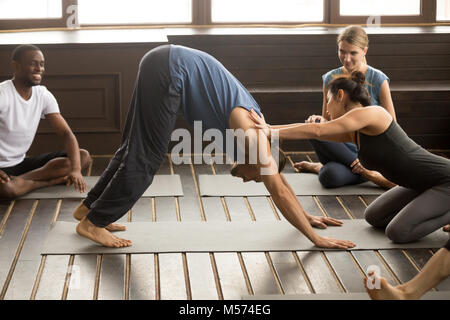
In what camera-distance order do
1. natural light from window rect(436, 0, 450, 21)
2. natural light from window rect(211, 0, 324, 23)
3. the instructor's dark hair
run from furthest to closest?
natural light from window rect(436, 0, 450, 21), natural light from window rect(211, 0, 324, 23), the instructor's dark hair

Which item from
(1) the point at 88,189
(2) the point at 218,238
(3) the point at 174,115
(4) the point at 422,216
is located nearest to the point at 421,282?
(4) the point at 422,216

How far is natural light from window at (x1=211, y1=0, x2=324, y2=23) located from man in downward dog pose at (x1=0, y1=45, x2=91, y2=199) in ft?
6.80

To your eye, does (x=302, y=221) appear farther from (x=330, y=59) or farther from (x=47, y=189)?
(x=330, y=59)

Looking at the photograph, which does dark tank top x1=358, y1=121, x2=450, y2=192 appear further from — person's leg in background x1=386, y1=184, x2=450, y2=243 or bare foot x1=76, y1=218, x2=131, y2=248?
bare foot x1=76, y1=218, x2=131, y2=248

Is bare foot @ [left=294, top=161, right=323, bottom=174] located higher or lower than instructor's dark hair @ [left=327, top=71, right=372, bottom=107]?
lower

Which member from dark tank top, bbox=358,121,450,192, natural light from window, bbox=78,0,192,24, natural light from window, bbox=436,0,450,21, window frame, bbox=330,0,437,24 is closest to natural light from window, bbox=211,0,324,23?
window frame, bbox=330,0,437,24

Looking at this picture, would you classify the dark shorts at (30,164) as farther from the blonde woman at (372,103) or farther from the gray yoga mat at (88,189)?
the blonde woman at (372,103)

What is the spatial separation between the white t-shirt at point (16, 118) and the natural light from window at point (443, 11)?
3.36 metres

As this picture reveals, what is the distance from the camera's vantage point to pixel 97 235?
11.3 feet

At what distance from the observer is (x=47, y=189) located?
14.4 feet

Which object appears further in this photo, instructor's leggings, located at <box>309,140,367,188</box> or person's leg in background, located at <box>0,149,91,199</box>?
instructor's leggings, located at <box>309,140,367,188</box>

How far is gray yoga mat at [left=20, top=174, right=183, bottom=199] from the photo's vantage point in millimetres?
4250

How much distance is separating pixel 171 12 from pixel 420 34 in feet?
6.23
